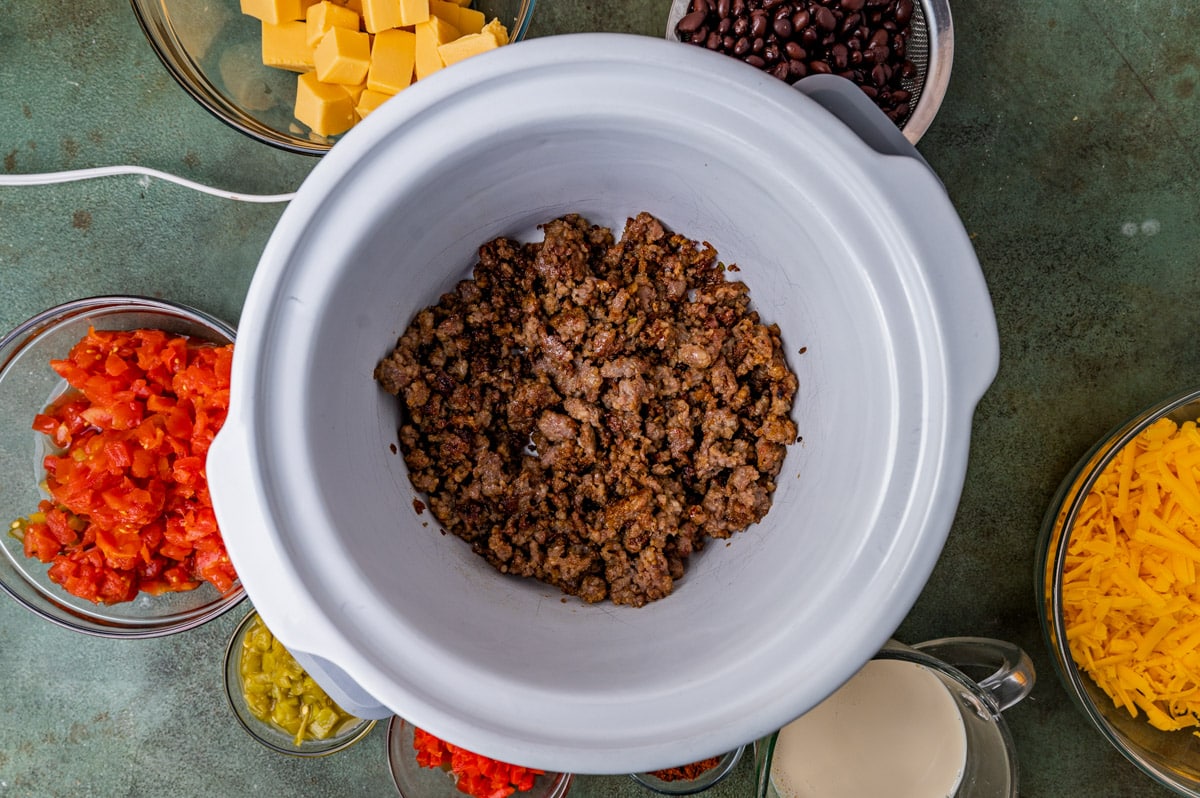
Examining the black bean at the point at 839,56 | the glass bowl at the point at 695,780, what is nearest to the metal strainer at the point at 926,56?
the black bean at the point at 839,56

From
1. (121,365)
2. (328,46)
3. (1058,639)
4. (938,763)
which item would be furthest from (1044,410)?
(121,365)

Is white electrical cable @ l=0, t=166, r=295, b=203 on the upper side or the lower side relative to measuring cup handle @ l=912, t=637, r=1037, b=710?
upper


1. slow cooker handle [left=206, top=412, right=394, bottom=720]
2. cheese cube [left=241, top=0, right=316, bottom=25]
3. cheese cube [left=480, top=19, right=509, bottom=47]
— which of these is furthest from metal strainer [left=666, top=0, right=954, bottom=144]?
slow cooker handle [left=206, top=412, right=394, bottom=720]

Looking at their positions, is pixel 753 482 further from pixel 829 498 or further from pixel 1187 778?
pixel 1187 778

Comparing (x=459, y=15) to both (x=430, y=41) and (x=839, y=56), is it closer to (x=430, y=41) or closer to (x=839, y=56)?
(x=430, y=41)

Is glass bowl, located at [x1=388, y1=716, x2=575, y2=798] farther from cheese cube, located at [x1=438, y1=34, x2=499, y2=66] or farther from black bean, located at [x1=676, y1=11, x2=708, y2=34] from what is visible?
black bean, located at [x1=676, y1=11, x2=708, y2=34]

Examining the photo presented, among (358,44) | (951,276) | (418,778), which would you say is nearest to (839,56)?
(951,276)
